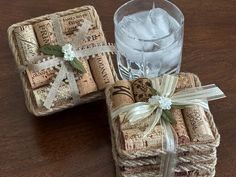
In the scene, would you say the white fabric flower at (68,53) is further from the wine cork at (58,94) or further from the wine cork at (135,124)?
the wine cork at (135,124)

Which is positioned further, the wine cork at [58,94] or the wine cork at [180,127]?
the wine cork at [58,94]

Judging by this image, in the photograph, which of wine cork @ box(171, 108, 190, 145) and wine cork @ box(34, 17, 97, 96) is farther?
wine cork @ box(34, 17, 97, 96)

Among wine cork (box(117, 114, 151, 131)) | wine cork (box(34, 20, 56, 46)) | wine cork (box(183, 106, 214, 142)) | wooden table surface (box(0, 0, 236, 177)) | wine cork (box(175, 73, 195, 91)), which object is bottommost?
wooden table surface (box(0, 0, 236, 177))

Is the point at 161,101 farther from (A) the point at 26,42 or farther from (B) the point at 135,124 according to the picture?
(A) the point at 26,42

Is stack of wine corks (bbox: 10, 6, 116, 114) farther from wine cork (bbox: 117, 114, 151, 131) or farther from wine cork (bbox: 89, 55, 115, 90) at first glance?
wine cork (bbox: 117, 114, 151, 131)

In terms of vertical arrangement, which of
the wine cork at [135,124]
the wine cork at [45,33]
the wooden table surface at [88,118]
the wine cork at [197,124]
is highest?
the wine cork at [45,33]

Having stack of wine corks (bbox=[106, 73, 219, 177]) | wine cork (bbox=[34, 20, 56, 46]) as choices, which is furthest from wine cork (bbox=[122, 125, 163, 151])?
wine cork (bbox=[34, 20, 56, 46])

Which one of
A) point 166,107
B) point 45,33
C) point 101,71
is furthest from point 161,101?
point 45,33

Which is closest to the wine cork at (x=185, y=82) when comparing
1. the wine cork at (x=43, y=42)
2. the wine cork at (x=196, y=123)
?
the wine cork at (x=196, y=123)

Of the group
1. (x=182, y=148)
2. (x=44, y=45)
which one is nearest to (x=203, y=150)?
(x=182, y=148)
